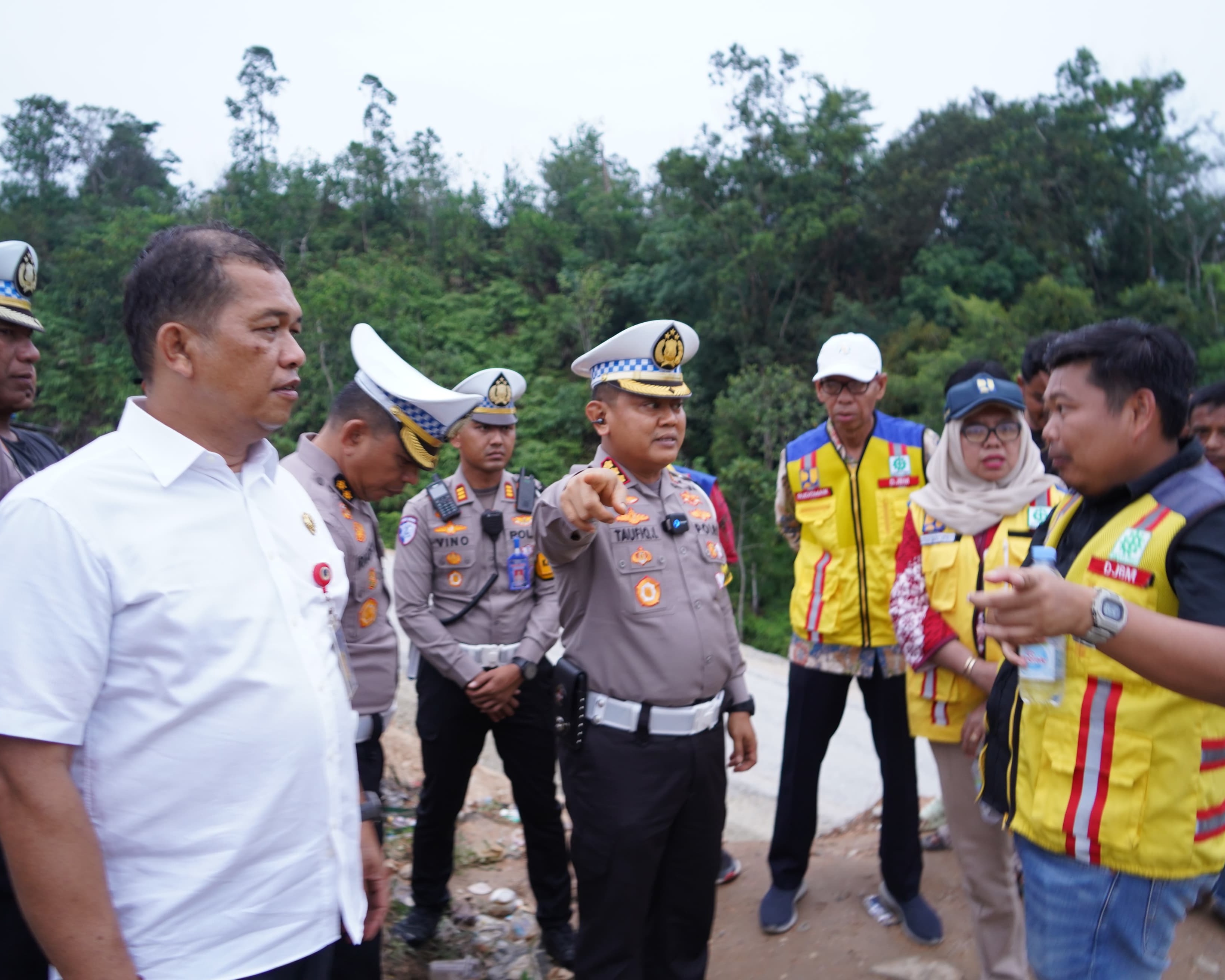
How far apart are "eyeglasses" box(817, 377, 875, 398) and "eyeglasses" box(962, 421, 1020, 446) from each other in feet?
2.41

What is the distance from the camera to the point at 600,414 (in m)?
2.77

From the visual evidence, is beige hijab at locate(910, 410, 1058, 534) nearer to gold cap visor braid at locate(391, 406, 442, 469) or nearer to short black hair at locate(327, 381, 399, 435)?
gold cap visor braid at locate(391, 406, 442, 469)

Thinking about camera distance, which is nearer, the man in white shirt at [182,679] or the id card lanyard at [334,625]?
the man in white shirt at [182,679]

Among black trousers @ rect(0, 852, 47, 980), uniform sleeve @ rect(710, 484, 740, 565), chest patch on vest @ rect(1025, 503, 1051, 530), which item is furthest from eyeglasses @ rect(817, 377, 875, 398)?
black trousers @ rect(0, 852, 47, 980)

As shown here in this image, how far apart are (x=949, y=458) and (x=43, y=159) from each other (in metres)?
46.2

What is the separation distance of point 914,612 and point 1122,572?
1.05 metres

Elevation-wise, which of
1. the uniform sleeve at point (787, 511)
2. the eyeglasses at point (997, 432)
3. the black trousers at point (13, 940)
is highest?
the eyeglasses at point (997, 432)

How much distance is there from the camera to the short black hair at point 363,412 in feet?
8.82

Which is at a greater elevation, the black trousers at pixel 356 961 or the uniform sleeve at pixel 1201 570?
the uniform sleeve at pixel 1201 570

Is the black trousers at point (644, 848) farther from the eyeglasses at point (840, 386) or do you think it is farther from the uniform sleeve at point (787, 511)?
the eyeglasses at point (840, 386)

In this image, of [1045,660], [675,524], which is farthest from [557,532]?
[1045,660]

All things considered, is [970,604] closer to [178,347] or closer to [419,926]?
[178,347]

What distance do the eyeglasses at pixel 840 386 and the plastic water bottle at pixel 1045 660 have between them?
1.79 meters

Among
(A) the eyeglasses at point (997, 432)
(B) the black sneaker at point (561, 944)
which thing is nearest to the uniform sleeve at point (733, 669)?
(A) the eyeglasses at point (997, 432)
